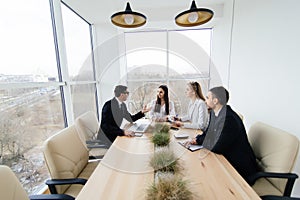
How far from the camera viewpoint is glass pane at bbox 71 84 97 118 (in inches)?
111

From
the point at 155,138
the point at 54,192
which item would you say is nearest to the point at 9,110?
the point at 54,192

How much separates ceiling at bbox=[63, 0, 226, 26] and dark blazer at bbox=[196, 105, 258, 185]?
2.50m

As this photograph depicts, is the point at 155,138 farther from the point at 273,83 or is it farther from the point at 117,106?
the point at 273,83

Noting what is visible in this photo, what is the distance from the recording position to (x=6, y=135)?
1.47 m

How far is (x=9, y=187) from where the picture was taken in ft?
2.88

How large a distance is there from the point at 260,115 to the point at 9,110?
2912 mm

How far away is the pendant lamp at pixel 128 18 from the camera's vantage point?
1.53 m

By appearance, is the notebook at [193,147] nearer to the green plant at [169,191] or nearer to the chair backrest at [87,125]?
the green plant at [169,191]

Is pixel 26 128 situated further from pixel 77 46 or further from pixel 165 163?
pixel 77 46

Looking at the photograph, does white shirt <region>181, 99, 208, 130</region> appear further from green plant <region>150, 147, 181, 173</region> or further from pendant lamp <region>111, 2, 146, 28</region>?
pendant lamp <region>111, 2, 146, 28</region>

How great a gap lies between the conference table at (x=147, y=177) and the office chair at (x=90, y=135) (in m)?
0.43

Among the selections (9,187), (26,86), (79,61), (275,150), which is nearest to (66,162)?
(9,187)

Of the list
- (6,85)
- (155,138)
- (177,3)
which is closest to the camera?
(6,85)

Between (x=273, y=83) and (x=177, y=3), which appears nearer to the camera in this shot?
(x=273, y=83)
